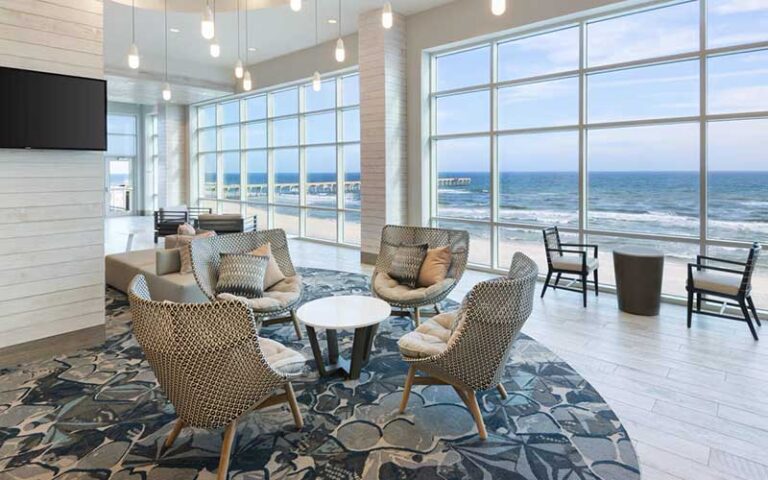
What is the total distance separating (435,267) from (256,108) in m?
9.20

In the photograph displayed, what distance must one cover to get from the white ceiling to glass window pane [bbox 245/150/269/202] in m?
1.97

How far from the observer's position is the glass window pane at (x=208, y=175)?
14234 millimetres

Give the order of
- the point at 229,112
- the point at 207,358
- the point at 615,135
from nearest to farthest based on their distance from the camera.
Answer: the point at 207,358 → the point at 615,135 → the point at 229,112

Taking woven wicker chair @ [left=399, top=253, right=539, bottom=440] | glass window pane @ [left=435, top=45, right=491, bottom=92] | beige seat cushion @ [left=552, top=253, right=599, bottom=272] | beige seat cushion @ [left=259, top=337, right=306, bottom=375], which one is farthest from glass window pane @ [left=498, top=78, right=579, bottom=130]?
beige seat cushion @ [left=259, top=337, right=306, bottom=375]

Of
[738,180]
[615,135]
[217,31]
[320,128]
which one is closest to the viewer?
[738,180]

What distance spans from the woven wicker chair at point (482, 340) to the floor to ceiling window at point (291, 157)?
23.2 ft

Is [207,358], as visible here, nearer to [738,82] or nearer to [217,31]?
[738,82]

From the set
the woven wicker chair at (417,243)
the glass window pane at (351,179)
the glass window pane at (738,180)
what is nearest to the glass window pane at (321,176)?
the glass window pane at (351,179)

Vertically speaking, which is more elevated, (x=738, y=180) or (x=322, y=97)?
(x=322, y=97)

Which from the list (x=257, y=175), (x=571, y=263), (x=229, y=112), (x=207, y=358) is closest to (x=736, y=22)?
(x=571, y=263)

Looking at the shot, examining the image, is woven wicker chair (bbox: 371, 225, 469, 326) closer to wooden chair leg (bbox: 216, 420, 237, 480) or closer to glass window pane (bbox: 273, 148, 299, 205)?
wooden chair leg (bbox: 216, 420, 237, 480)

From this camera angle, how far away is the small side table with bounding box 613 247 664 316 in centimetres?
497

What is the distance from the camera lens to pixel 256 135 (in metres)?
12.2

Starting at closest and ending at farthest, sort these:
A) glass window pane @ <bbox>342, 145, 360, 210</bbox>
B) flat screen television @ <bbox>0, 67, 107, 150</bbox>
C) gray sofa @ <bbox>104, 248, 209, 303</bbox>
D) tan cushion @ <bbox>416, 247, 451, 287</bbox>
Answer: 1. flat screen television @ <bbox>0, 67, 107, 150</bbox>
2. tan cushion @ <bbox>416, 247, 451, 287</bbox>
3. gray sofa @ <bbox>104, 248, 209, 303</bbox>
4. glass window pane @ <bbox>342, 145, 360, 210</bbox>
